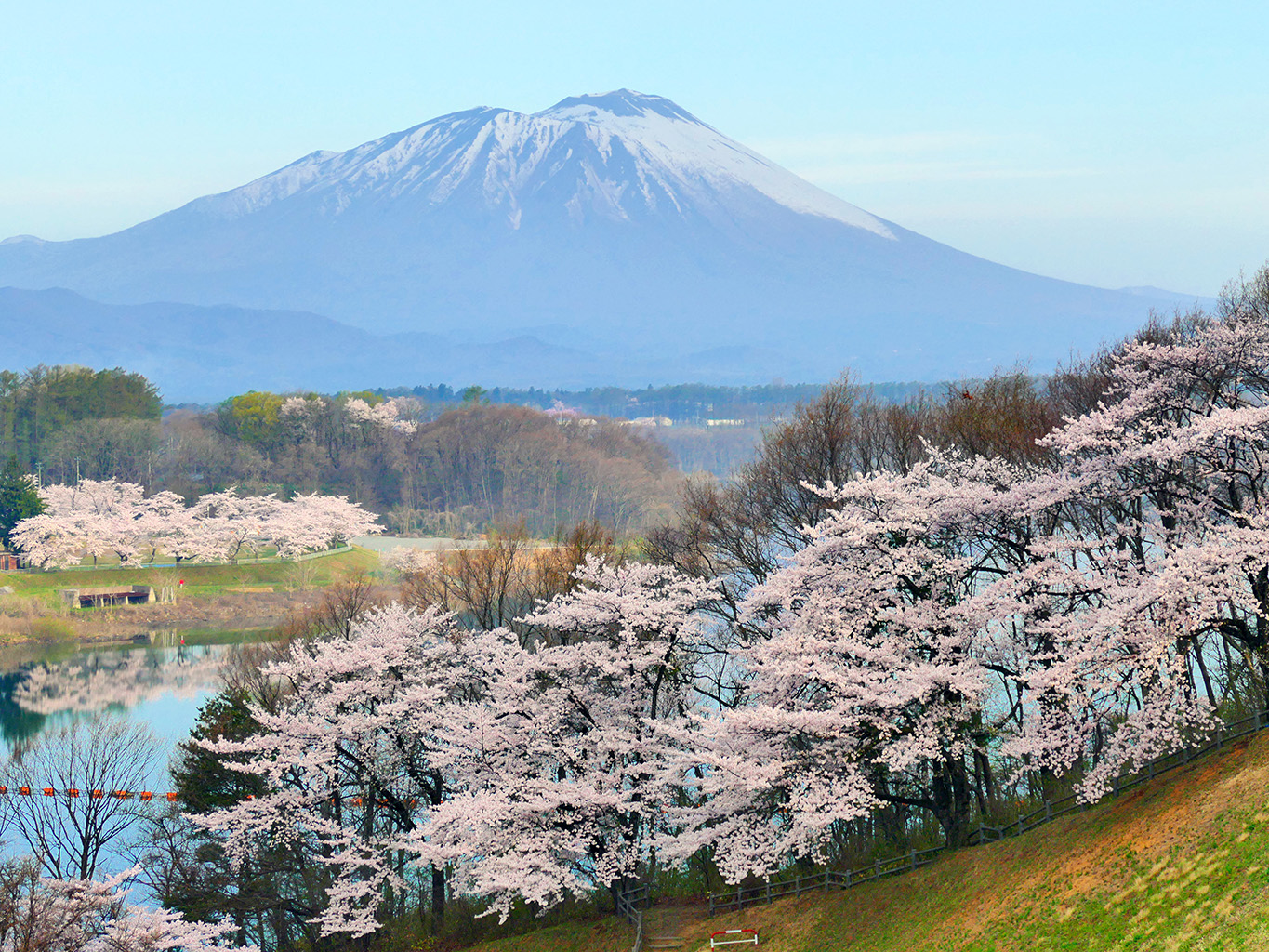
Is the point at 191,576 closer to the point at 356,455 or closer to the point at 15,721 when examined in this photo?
the point at 15,721

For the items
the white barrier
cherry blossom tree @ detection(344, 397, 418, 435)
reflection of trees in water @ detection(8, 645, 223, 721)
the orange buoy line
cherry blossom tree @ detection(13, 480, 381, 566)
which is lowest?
reflection of trees in water @ detection(8, 645, 223, 721)

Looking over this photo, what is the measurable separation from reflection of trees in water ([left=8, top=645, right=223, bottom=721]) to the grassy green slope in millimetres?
36585

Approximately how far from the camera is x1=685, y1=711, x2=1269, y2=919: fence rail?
21.0m

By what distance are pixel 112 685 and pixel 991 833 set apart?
45933mm

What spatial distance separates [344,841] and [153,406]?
110 metres

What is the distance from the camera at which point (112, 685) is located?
2292 inches

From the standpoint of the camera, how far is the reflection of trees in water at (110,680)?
179 ft

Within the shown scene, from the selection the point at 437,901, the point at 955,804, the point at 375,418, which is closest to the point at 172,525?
the point at 375,418

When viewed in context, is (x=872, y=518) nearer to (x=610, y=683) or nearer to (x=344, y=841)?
(x=610, y=683)

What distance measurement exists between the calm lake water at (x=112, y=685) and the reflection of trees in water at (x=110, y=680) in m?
0.04

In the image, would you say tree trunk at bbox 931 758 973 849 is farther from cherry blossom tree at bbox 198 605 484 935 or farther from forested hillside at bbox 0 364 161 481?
forested hillside at bbox 0 364 161 481

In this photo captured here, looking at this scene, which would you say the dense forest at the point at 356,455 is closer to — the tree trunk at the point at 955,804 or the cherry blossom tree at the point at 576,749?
the cherry blossom tree at the point at 576,749

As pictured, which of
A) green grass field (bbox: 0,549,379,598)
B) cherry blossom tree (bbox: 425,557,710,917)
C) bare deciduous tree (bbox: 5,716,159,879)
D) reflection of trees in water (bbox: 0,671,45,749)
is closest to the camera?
cherry blossom tree (bbox: 425,557,710,917)

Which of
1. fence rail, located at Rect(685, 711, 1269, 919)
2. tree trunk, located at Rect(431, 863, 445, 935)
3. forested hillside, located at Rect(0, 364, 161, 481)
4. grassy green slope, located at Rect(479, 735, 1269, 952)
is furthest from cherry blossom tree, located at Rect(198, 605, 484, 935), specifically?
forested hillside, located at Rect(0, 364, 161, 481)
